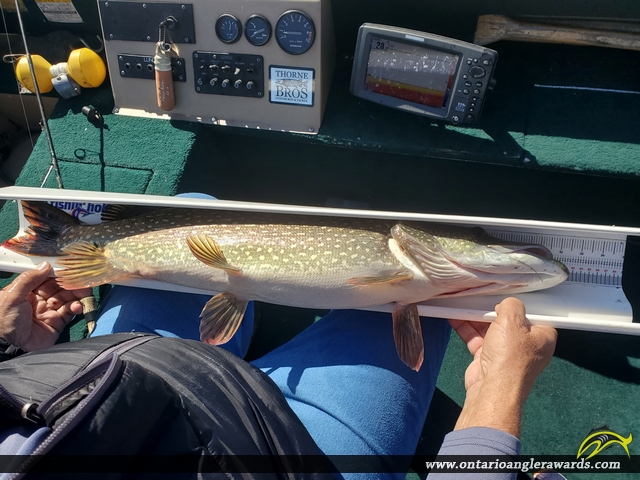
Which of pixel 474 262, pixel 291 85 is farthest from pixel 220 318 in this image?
pixel 291 85

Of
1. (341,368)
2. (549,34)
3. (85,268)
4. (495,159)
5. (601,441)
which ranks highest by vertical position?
(549,34)

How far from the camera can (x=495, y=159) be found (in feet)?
6.56

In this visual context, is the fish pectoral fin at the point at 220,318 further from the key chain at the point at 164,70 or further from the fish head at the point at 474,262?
the key chain at the point at 164,70

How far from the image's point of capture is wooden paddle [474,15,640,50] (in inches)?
77.0

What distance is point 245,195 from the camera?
277 cm

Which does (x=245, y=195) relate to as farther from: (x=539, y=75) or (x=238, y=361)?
(x=539, y=75)

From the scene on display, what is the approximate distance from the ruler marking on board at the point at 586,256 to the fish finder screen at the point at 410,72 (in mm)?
718

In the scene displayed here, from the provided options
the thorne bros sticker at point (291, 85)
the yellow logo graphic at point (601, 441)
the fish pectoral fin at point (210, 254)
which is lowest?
the yellow logo graphic at point (601, 441)

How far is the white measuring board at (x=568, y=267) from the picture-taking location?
153cm

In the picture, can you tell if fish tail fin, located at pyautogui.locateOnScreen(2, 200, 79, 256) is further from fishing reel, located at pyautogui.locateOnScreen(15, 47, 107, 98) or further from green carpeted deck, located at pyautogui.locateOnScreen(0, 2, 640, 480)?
fishing reel, located at pyautogui.locateOnScreen(15, 47, 107, 98)

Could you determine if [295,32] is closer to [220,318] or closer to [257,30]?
[257,30]

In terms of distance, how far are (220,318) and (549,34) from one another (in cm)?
193

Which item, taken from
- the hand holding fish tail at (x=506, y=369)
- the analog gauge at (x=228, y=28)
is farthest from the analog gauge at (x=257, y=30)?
the hand holding fish tail at (x=506, y=369)

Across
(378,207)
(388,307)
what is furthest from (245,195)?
(388,307)
